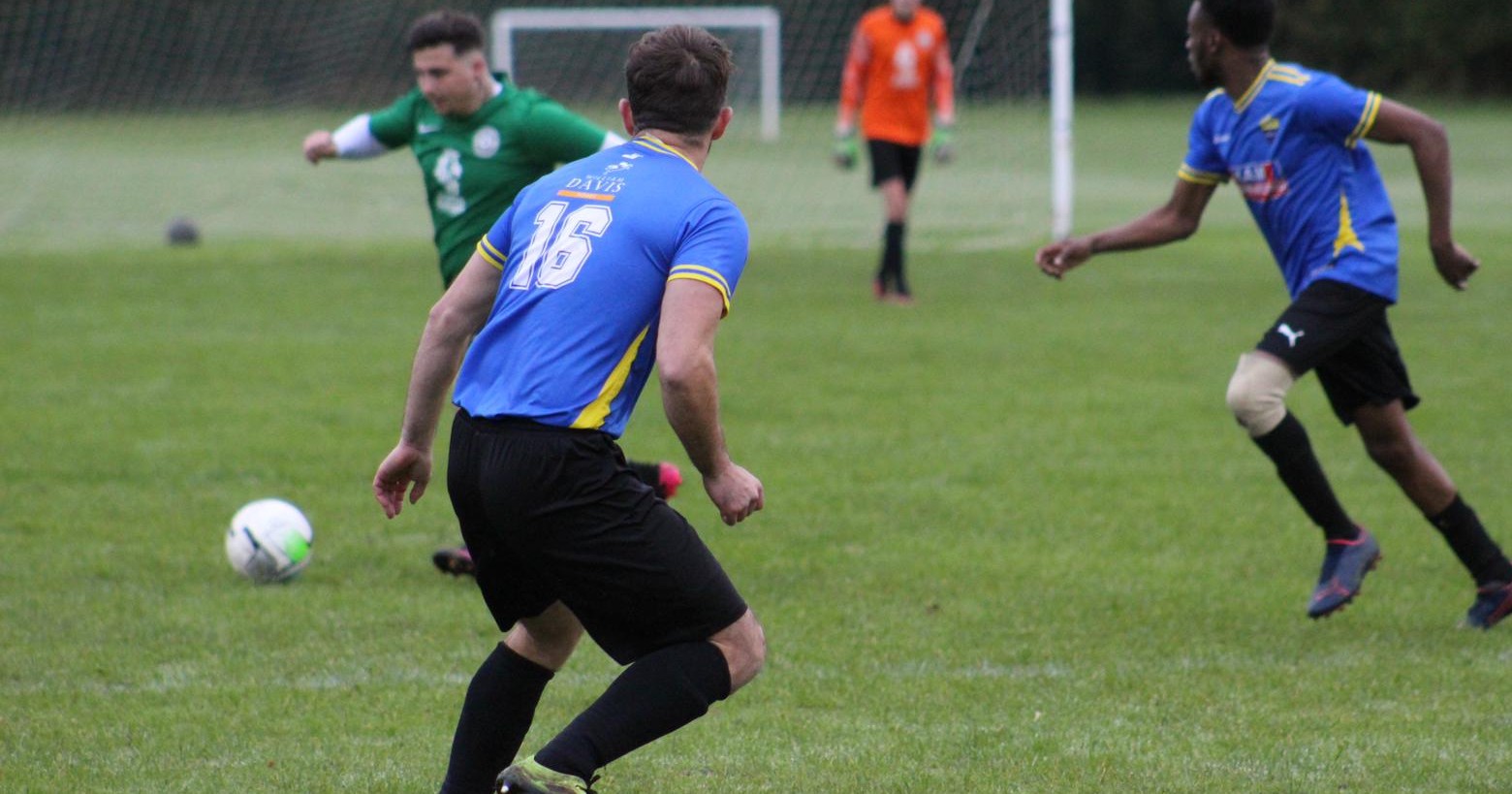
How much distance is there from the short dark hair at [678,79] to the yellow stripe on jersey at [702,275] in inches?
14.1

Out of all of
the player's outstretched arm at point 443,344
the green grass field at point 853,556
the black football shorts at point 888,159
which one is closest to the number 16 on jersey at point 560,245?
the player's outstretched arm at point 443,344

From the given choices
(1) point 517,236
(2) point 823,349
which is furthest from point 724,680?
(2) point 823,349

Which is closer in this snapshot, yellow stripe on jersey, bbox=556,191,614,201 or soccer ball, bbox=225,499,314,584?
yellow stripe on jersey, bbox=556,191,614,201

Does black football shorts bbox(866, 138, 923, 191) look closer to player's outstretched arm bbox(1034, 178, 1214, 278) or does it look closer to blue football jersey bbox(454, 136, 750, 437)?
player's outstretched arm bbox(1034, 178, 1214, 278)

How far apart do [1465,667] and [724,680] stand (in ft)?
8.62

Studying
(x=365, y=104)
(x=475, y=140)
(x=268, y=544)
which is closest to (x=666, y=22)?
(x=365, y=104)

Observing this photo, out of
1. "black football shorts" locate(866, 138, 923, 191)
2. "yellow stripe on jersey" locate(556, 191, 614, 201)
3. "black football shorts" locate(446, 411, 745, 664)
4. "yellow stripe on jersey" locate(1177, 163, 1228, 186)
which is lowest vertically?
"black football shorts" locate(866, 138, 923, 191)

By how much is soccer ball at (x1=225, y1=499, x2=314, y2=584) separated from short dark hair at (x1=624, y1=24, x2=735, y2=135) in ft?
9.77

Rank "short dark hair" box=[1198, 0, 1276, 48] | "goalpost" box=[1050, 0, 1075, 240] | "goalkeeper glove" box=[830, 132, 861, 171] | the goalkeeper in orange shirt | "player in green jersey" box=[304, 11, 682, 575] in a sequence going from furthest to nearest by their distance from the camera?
"goalpost" box=[1050, 0, 1075, 240] < "goalkeeper glove" box=[830, 132, 861, 171] < the goalkeeper in orange shirt < "player in green jersey" box=[304, 11, 682, 575] < "short dark hair" box=[1198, 0, 1276, 48]

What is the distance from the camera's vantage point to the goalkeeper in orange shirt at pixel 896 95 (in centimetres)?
1339

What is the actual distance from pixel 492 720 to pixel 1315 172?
312 centimetres

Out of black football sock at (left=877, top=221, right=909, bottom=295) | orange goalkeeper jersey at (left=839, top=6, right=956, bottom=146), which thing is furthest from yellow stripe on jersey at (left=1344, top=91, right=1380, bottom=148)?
orange goalkeeper jersey at (left=839, top=6, right=956, bottom=146)

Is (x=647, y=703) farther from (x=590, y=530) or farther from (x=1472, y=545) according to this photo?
(x=1472, y=545)

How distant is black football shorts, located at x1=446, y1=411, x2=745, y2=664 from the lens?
325 cm
